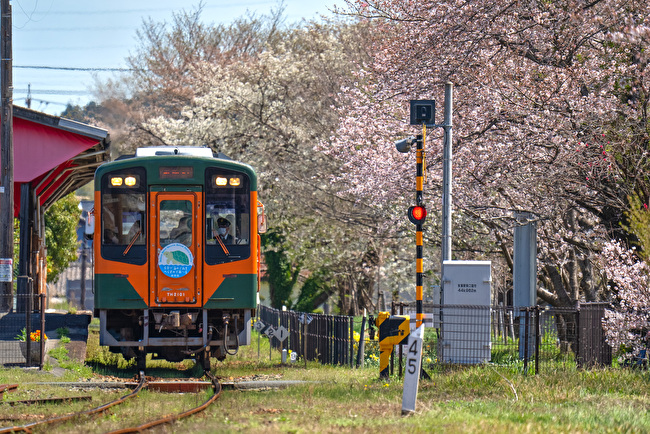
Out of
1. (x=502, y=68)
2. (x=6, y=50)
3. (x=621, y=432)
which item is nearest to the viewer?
(x=621, y=432)

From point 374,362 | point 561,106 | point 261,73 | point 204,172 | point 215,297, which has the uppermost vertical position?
point 261,73

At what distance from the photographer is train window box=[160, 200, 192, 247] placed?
45.7ft

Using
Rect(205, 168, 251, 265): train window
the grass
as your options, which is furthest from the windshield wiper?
the grass

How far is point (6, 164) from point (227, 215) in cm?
754

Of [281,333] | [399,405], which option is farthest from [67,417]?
[281,333]

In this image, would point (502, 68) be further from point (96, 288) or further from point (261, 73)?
point (261, 73)

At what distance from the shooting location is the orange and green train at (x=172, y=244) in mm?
13789

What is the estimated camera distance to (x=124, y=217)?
1386 cm

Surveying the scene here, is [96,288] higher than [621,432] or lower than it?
higher

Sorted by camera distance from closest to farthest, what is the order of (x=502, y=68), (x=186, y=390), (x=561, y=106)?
(x=186, y=390) < (x=561, y=106) < (x=502, y=68)

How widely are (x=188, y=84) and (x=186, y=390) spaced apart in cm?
3141

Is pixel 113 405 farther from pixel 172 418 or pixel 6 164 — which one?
pixel 6 164

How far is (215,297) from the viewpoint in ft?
45.8

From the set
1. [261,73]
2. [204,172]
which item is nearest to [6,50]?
[204,172]
